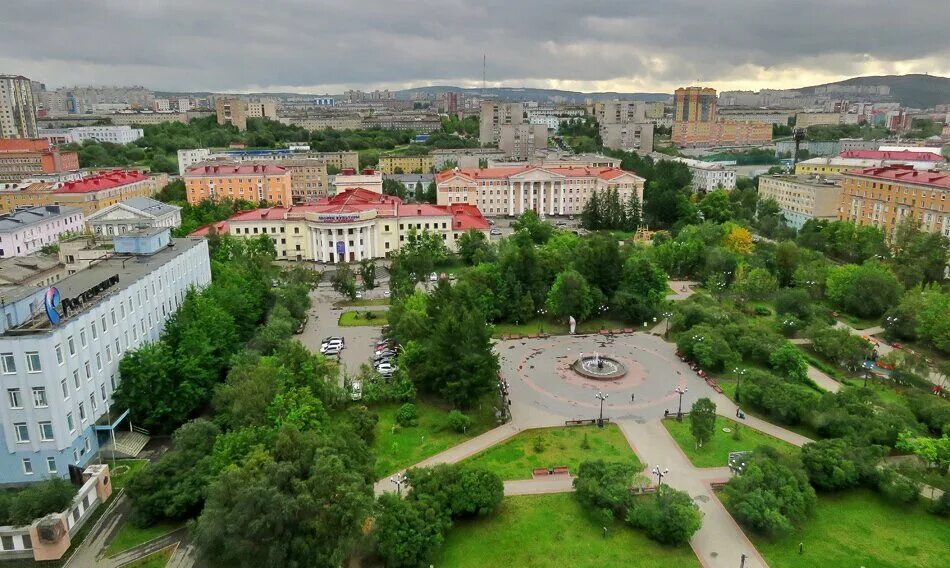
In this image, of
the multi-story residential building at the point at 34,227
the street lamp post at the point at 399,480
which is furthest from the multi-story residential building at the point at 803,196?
the multi-story residential building at the point at 34,227

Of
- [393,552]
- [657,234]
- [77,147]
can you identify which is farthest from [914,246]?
[77,147]

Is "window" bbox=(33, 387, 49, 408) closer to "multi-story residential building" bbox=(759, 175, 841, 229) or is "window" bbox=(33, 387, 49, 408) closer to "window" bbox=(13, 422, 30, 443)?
"window" bbox=(13, 422, 30, 443)

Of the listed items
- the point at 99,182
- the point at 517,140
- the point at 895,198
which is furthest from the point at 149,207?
the point at 517,140

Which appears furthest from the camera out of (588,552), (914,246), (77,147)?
(77,147)

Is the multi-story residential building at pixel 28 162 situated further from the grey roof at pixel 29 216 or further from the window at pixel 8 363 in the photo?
the window at pixel 8 363

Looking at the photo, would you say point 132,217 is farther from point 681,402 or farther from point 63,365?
point 681,402

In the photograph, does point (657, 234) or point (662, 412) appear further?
point (657, 234)

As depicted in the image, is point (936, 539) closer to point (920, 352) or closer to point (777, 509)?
point (777, 509)
